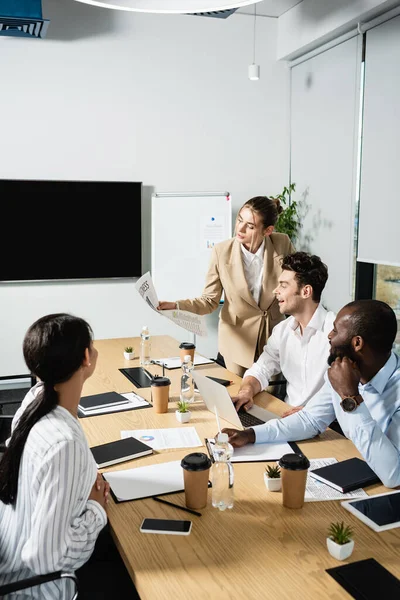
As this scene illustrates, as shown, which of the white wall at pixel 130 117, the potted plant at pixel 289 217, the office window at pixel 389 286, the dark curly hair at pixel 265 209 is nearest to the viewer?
the dark curly hair at pixel 265 209

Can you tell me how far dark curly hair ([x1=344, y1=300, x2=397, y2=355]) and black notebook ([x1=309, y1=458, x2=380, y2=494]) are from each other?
357mm

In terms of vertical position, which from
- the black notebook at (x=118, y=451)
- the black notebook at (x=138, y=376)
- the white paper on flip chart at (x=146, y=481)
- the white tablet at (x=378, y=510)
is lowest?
the black notebook at (x=138, y=376)

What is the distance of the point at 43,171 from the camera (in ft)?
16.4

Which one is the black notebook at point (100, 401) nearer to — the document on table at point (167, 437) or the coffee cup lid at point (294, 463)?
the document on table at point (167, 437)

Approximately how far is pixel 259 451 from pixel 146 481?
41 centimetres

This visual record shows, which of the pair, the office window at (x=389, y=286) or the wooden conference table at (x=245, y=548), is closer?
the wooden conference table at (x=245, y=548)

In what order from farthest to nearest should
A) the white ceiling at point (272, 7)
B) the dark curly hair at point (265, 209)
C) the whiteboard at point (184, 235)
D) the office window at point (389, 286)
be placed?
the whiteboard at point (184, 235), the white ceiling at point (272, 7), the office window at point (389, 286), the dark curly hair at point (265, 209)

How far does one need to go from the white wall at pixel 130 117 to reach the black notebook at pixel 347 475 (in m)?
3.72

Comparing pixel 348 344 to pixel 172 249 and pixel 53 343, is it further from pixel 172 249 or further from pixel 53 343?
pixel 172 249

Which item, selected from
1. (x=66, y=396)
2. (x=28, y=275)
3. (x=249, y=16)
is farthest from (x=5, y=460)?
(x=249, y=16)

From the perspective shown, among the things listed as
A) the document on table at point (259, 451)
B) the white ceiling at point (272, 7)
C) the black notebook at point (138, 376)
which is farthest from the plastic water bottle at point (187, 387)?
the white ceiling at point (272, 7)

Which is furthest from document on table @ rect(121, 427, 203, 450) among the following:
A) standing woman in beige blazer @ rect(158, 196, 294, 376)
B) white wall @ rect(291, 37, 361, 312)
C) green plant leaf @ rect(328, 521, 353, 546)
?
white wall @ rect(291, 37, 361, 312)

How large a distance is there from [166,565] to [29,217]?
4073 millimetres

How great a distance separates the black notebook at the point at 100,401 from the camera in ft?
8.06
